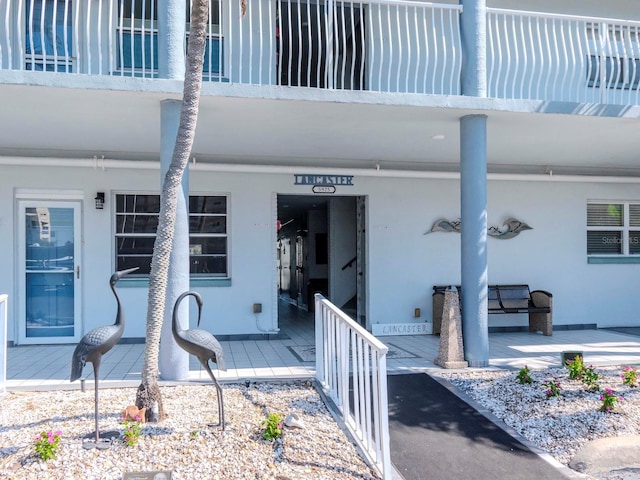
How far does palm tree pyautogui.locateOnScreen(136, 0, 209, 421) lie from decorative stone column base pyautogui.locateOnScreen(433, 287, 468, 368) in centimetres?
338

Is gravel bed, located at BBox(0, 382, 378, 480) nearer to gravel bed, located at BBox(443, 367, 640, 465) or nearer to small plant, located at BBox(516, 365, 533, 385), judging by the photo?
gravel bed, located at BBox(443, 367, 640, 465)

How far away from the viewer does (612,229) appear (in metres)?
9.80

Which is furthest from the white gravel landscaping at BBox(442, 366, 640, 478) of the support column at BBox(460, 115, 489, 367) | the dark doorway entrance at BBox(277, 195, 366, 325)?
the dark doorway entrance at BBox(277, 195, 366, 325)

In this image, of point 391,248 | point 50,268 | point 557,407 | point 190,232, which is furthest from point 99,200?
point 557,407

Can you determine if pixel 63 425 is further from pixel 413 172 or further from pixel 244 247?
pixel 413 172

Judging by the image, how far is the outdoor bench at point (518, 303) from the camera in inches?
342

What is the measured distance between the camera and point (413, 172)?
882 centimetres

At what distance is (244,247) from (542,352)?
15.2ft

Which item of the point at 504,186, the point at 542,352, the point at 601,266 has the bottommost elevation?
the point at 542,352

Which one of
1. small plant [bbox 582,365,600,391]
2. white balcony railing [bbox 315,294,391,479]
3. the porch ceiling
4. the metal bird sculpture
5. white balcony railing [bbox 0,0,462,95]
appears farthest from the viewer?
the metal bird sculpture

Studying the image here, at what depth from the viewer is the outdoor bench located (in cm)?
870

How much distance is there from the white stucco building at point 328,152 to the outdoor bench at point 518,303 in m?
0.28

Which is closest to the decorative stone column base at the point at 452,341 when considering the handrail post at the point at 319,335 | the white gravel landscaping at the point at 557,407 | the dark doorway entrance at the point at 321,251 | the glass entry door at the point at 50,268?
the white gravel landscaping at the point at 557,407

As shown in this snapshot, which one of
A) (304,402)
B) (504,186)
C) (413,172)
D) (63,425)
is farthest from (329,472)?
(504,186)
